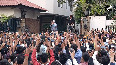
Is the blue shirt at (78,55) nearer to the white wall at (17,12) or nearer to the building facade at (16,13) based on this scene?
the building facade at (16,13)

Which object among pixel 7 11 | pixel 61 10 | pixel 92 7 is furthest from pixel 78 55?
pixel 61 10

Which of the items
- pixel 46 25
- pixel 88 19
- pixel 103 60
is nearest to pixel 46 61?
pixel 103 60

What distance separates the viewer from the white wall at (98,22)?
19766 mm

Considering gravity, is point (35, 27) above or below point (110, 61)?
below

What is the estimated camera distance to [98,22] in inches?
785

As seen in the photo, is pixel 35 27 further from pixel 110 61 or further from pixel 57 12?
pixel 110 61

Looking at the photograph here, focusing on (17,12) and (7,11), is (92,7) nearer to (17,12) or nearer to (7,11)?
(17,12)

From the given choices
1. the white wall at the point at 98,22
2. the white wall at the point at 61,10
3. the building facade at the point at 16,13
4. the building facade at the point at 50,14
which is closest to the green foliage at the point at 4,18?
the building facade at the point at 16,13

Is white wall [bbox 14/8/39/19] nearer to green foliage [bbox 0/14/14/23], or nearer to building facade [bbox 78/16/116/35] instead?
green foliage [bbox 0/14/14/23]

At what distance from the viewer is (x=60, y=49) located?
7547 millimetres

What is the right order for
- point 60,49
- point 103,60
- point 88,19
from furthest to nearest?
point 88,19
point 60,49
point 103,60

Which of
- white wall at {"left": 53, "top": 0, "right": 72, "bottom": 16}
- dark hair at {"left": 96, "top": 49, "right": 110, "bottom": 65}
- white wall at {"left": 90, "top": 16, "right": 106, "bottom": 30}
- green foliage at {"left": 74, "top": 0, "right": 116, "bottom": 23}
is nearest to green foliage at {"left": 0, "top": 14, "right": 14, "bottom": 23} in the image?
green foliage at {"left": 74, "top": 0, "right": 116, "bottom": 23}

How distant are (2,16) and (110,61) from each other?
16.0 m

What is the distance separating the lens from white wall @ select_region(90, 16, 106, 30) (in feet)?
64.8
